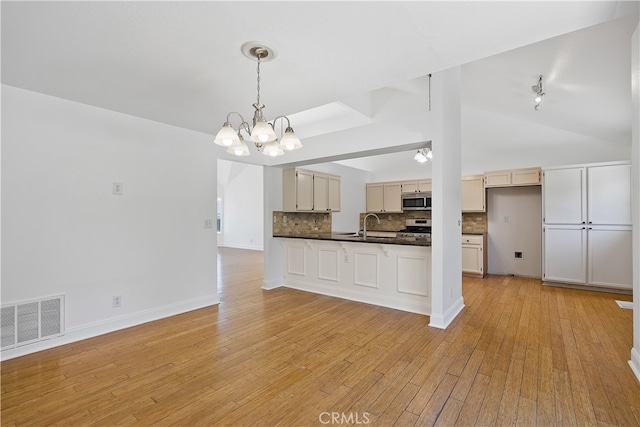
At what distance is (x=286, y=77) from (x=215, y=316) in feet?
9.48

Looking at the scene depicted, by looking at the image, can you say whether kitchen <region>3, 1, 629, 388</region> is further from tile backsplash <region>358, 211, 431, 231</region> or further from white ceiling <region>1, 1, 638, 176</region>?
tile backsplash <region>358, 211, 431, 231</region>

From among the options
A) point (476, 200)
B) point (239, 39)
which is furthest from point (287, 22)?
point (476, 200)

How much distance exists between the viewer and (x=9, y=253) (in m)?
2.52

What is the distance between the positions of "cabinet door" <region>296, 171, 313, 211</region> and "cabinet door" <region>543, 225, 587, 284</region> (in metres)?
4.23

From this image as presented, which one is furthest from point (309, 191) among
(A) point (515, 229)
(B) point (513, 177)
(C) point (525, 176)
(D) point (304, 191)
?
(A) point (515, 229)

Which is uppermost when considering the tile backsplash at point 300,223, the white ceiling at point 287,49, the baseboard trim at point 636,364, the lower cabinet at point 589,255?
the white ceiling at point 287,49

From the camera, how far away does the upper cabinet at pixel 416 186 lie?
675 centimetres

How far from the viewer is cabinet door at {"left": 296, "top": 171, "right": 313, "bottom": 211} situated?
205 inches

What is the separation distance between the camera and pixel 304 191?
5.34 m

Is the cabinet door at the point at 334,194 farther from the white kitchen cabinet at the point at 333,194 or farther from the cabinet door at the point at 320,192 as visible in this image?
the cabinet door at the point at 320,192

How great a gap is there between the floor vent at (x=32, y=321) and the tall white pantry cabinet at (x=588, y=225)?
690 centimetres

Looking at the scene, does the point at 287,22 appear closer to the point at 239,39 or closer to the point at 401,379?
the point at 239,39

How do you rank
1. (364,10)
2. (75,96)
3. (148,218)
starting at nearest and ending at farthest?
(364,10)
(75,96)
(148,218)

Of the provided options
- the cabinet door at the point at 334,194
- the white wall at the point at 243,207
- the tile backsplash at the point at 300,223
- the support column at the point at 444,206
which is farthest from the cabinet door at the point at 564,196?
the white wall at the point at 243,207
